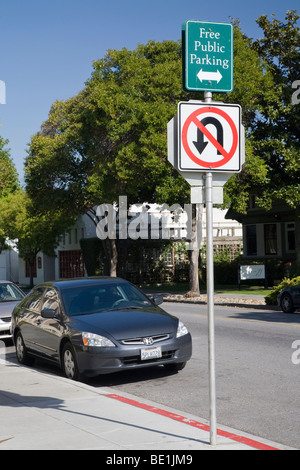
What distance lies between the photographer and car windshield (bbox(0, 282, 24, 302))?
16.7m

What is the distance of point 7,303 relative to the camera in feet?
52.6

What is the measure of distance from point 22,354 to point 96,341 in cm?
313

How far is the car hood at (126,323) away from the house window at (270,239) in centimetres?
2895

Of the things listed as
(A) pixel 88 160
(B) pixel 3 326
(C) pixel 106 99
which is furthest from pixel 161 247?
(B) pixel 3 326

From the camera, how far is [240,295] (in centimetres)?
2858

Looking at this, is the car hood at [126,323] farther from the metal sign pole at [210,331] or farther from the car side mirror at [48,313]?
the metal sign pole at [210,331]

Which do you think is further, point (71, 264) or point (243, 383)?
point (71, 264)

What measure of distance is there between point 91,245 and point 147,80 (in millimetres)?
19229

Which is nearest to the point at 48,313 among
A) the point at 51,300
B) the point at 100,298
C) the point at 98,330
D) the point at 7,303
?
the point at 51,300

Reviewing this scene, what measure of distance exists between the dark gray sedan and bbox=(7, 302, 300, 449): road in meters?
0.45

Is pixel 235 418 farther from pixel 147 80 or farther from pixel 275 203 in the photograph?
pixel 275 203

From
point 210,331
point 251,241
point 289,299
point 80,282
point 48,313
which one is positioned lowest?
point 289,299

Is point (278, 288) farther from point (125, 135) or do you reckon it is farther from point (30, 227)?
point (30, 227)

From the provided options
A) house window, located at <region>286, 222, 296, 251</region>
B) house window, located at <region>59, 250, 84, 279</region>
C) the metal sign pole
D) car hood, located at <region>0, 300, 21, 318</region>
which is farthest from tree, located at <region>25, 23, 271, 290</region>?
the metal sign pole
